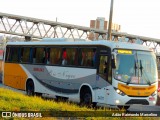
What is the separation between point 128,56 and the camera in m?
16.8

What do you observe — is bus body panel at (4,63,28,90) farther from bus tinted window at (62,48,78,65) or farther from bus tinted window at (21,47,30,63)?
bus tinted window at (62,48,78,65)

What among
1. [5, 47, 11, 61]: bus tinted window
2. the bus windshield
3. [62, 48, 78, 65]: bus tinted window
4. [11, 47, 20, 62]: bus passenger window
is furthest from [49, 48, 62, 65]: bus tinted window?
[5, 47, 11, 61]: bus tinted window

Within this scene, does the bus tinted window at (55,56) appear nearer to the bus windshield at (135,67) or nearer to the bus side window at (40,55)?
the bus side window at (40,55)

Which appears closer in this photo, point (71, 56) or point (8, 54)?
point (71, 56)

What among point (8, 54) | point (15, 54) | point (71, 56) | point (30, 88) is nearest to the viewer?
point (71, 56)

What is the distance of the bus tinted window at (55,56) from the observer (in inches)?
797

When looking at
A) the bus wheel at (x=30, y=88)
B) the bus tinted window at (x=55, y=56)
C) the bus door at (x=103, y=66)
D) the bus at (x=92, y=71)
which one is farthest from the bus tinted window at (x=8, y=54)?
the bus door at (x=103, y=66)

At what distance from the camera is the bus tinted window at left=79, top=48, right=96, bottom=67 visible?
1770 cm

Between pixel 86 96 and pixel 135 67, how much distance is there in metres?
Result: 2.50

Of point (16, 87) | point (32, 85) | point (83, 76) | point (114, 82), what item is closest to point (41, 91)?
point (32, 85)

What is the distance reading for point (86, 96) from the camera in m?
17.7

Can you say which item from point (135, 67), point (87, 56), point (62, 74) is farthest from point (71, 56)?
point (135, 67)

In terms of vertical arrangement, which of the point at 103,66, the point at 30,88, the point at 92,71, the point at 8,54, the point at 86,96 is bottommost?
the point at 30,88

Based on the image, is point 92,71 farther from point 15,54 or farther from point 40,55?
point 15,54
